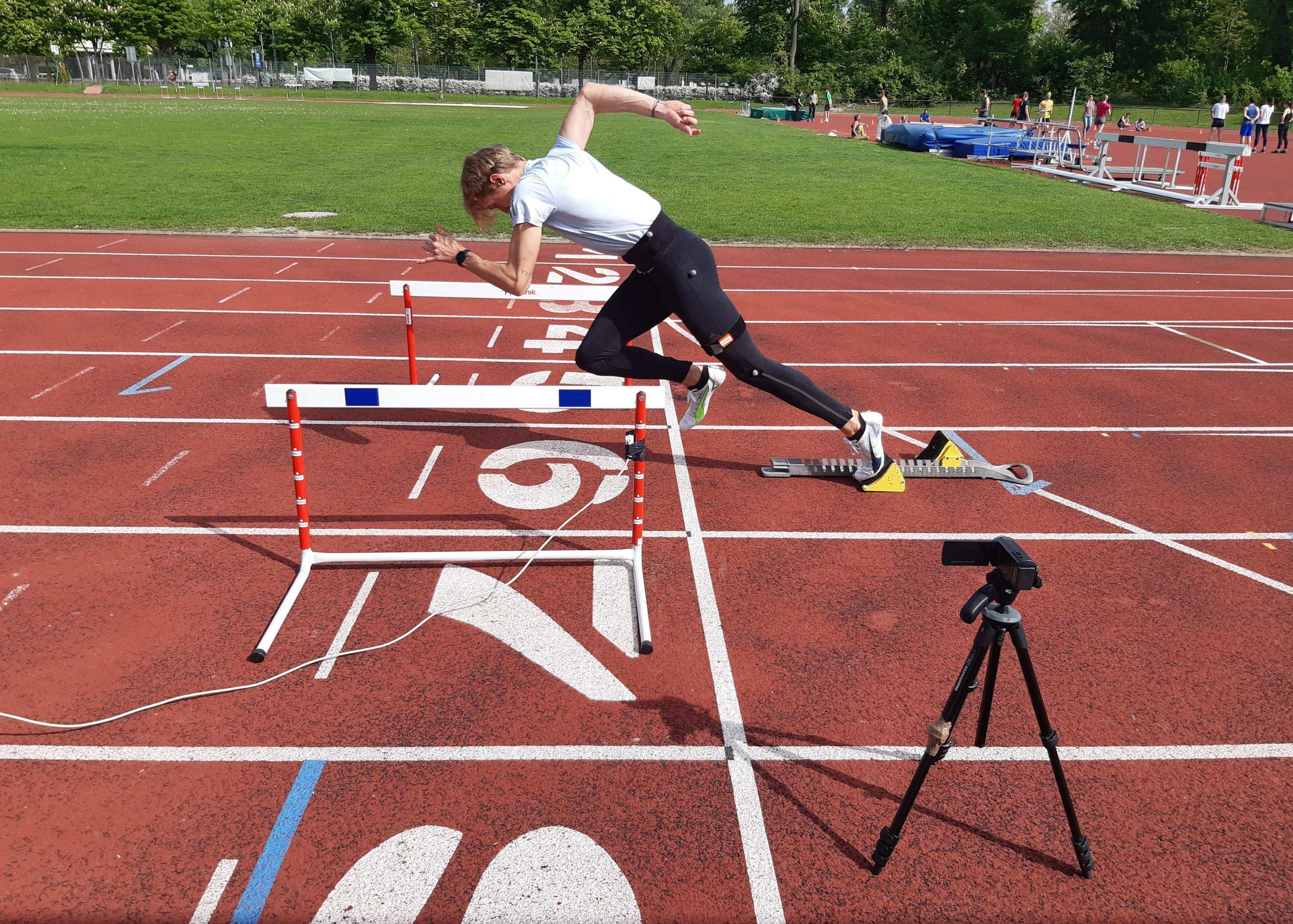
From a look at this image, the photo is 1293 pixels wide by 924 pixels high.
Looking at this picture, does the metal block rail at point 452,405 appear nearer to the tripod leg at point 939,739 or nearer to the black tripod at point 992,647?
the tripod leg at point 939,739

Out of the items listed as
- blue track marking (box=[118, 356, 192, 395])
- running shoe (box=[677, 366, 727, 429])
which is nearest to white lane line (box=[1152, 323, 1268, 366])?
running shoe (box=[677, 366, 727, 429])

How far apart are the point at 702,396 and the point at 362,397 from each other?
2.38 m

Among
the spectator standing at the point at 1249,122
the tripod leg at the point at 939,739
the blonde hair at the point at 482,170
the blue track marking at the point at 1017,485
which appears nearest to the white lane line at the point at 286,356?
the blue track marking at the point at 1017,485

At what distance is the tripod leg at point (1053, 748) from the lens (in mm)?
2846

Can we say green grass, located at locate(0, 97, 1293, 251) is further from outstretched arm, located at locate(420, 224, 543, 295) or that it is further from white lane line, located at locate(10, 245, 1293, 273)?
outstretched arm, located at locate(420, 224, 543, 295)

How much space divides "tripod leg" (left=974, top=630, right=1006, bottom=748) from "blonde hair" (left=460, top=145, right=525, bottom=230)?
3.13 meters

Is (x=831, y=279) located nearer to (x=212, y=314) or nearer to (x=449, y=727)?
(x=212, y=314)

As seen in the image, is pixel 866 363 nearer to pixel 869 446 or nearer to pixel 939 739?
pixel 869 446

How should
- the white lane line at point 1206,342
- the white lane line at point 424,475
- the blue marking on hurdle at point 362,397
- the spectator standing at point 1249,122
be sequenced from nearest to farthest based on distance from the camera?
1. the blue marking on hurdle at point 362,397
2. the white lane line at point 424,475
3. the white lane line at point 1206,342
4. the spectator standing at point 1249,122

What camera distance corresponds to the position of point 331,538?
18.4 ft

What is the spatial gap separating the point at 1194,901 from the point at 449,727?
2.96m

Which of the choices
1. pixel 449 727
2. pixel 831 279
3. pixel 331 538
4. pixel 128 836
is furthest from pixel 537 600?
pixel 831 279

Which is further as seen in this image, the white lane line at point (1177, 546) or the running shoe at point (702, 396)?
the running shoe at point (702, 396)

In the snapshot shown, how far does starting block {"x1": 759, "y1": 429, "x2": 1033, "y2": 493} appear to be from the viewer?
6637 millimetres
